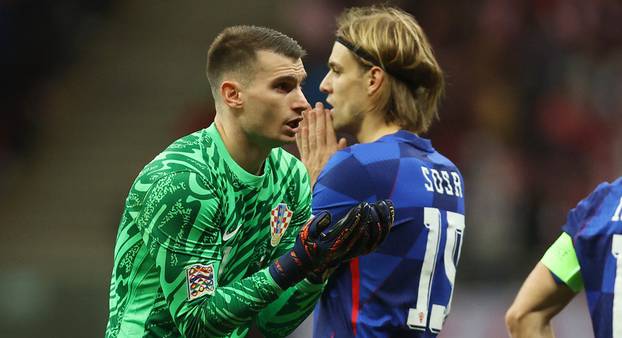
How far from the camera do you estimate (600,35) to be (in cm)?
1269

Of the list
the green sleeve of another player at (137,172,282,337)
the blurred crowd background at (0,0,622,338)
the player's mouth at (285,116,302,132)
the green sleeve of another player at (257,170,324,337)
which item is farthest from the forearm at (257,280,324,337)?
the blurred crowd background at (0,0,622,338)

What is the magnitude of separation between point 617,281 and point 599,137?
8.61 meters

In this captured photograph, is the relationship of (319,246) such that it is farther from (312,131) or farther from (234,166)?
(312,131)

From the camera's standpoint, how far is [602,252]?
3.54 m

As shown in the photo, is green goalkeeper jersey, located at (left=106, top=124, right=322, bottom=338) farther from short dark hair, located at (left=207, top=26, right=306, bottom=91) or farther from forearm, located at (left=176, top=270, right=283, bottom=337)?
short dark hair, located at (left=207, top=26, right=306, bottom=91)

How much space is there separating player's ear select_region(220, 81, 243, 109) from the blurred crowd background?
619 centimetres

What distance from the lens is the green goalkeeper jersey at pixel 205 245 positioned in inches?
142

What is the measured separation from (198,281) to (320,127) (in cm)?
118

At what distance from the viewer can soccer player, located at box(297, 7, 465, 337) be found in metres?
4.12

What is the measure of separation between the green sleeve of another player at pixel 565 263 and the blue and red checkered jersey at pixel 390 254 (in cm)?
50

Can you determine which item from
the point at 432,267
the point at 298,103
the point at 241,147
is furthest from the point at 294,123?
the point at 432,267

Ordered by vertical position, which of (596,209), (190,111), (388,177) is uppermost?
(190,111)

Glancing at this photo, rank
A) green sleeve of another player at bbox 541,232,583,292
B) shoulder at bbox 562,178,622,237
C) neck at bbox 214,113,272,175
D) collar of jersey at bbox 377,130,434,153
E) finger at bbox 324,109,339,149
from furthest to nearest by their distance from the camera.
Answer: finger at bbox 324,109,339,149 → collar of jersey at bbox 377,130,434,153 → neck at bbox 214,113,272,175 → green sleeve of another player at bbox 541,232,583,292 → shoulder at bbox 562,178,622,237

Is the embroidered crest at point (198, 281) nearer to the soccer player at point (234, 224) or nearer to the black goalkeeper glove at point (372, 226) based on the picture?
the soccer player at point (234, 224)
